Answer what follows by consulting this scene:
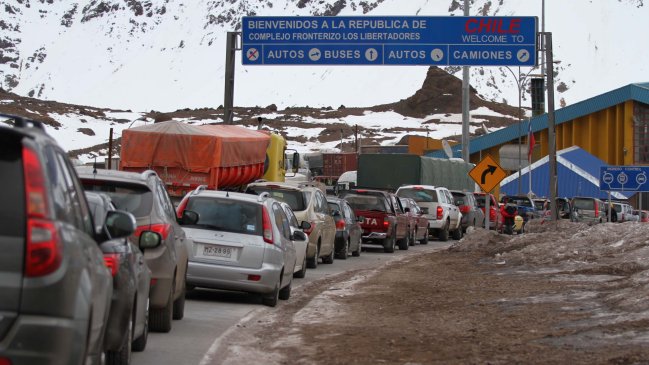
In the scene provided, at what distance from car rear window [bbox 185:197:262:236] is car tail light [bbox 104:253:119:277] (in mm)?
7973

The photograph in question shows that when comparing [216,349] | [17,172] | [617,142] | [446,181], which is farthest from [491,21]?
[617,142]

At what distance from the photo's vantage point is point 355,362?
A: 10.9 m

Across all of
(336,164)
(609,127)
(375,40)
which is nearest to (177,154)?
(375,40)

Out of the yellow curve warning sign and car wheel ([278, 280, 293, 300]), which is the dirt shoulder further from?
the yellow curve warning sign

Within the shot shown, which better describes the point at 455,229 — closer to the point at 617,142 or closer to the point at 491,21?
the point at 491,21

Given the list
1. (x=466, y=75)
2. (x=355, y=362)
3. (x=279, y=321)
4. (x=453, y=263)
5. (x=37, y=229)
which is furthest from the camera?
(x=466, y=75)

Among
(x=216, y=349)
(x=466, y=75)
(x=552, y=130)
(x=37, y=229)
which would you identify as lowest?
(x=216, y=349)

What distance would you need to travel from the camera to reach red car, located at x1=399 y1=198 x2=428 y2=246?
3850 cm

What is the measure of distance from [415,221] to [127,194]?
27.7m

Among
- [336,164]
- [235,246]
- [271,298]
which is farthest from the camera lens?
[336,164]

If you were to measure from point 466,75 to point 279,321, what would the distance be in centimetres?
3742

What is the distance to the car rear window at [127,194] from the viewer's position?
11844mm

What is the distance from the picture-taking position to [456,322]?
Result: 14.3m

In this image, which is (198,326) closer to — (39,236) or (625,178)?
(39,236)
